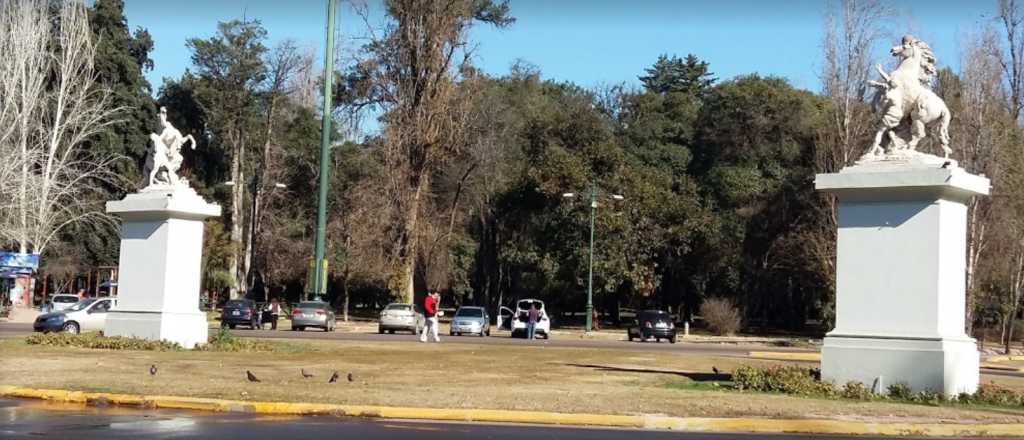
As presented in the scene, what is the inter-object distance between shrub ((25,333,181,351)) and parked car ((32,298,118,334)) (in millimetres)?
8374

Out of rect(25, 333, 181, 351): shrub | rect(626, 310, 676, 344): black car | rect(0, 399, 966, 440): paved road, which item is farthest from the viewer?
rect(626, 310, 676, 344): black car

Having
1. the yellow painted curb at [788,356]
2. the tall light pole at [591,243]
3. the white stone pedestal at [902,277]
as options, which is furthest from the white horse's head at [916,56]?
the tall light pole at [591,243]

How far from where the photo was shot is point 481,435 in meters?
12.6

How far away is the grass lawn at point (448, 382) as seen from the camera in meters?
15.5

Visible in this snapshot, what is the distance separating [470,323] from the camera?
1911 inches

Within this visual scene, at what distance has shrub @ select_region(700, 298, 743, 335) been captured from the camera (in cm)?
5997

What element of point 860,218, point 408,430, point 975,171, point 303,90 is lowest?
point 408,430

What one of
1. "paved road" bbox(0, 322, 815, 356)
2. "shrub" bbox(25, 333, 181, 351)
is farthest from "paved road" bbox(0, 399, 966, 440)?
"paved road" bbox(0, 322, 815, 356)

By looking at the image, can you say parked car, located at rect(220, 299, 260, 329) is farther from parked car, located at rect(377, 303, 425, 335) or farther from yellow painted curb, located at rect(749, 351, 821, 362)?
yellow painted curb, located at rect(749, 351, 821, 362)

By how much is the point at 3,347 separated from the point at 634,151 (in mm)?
53281

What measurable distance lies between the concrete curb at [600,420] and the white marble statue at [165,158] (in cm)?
1380

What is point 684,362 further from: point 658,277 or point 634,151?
point 634,151

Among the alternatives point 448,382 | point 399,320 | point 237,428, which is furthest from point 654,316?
point 237,428

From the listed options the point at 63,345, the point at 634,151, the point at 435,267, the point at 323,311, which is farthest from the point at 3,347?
the point at 634,151
